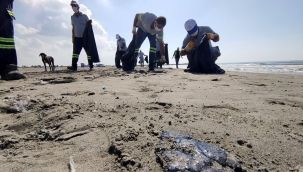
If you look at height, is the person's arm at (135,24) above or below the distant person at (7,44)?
above

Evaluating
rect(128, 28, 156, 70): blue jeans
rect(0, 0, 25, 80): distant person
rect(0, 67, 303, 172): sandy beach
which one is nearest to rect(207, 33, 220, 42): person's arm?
rect(128, 28, 156, 70): blue jeans

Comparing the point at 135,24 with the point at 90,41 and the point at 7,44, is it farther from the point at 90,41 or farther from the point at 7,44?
the point at 7,44

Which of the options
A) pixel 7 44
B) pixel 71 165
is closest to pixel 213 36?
pixel 7 44

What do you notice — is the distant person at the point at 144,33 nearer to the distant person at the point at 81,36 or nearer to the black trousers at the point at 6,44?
the distant person at the point at 81,36

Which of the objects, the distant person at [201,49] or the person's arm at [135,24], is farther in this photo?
the person's arm at [135,24]

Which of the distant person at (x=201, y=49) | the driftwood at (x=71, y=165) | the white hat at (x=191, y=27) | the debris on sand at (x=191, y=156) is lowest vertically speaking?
the driftwood at (x=71, y=165)

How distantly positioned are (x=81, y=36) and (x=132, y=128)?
7382 millimetres

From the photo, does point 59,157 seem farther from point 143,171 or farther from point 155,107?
point 155,107

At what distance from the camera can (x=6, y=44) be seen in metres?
5.43

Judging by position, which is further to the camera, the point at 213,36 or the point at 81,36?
the point at 81,36

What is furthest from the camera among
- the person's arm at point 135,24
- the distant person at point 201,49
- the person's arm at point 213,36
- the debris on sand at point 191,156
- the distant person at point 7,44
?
the person's arm at point 135,24

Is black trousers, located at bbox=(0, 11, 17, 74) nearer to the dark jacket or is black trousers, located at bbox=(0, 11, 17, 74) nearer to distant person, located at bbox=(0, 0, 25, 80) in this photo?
distant person, located at bbox=(0, 0, 25, 80)

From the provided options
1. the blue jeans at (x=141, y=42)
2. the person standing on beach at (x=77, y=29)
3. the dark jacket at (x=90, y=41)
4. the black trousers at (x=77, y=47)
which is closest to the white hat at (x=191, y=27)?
the blue jeans at (x=141, y=42)

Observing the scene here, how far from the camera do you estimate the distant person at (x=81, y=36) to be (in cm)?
903
